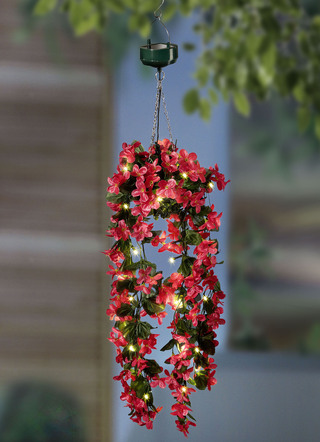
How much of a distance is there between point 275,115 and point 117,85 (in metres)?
0.59

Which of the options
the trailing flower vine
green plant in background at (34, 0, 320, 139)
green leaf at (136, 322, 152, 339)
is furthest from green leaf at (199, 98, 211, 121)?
green leaf at (136, 322, 152, 339)

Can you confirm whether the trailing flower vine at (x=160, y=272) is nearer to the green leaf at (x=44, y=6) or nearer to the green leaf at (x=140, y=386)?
the green leaf at (x=140, y=386)

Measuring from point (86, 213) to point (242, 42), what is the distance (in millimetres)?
785

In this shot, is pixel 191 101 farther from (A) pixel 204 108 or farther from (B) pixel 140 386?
(B) pixel 140 386

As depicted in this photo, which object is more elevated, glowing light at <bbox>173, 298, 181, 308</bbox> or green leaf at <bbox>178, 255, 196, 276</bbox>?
green leaf at <bbox>178, 255, 196, 276</bbox>

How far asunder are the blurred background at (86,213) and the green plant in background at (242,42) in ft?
0.50

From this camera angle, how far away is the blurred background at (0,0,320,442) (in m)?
2.23

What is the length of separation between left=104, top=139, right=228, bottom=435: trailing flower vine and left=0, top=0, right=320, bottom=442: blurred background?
90 centimetres

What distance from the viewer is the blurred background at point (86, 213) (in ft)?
7.32

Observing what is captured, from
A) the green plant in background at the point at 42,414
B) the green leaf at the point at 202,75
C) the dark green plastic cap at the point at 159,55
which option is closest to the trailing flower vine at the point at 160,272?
the dark green plastic cap at the point at 159,55

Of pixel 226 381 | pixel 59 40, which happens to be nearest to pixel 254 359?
pixel 226 381

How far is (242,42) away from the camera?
79.5 inches

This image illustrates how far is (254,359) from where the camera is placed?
2.36m

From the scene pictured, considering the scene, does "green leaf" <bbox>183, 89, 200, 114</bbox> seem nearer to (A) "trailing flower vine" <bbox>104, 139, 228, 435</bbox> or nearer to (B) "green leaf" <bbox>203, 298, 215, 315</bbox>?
(A) "trailing flower vine" <bbox>104, 139, 228, 435</bbox>
